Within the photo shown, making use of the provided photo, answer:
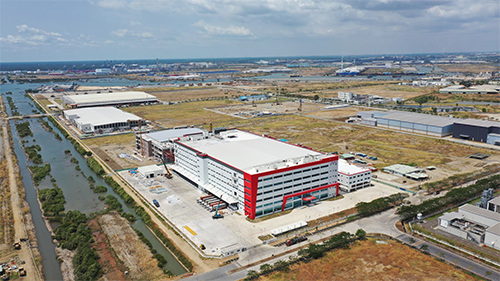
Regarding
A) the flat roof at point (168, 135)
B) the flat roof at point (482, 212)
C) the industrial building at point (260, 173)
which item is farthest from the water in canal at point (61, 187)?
the flat roof at point (482, 212)

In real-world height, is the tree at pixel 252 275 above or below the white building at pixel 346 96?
below

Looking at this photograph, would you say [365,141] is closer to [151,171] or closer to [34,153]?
[151,171]

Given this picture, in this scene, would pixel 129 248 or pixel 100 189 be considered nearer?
pixel 129 248

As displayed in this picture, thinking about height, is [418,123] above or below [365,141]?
above

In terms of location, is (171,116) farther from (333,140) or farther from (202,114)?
(333,140)

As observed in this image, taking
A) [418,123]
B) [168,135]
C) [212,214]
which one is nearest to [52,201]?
[212,214]

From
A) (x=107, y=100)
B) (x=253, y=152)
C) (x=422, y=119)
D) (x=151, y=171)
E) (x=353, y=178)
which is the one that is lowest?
(x=151, y=171)

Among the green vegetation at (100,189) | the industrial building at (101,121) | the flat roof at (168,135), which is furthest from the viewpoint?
the industrial building at (101,121)

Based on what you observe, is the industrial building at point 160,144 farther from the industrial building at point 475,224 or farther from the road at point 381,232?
the industrial building at point 475,224
